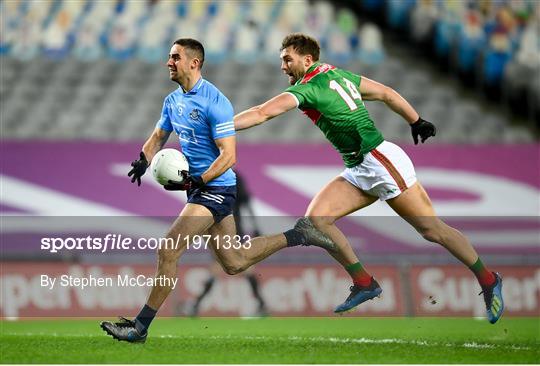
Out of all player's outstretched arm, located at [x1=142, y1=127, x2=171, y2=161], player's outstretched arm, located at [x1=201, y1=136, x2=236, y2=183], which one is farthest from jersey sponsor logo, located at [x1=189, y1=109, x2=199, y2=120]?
player's outstretched arm, located at [x1=142, y1=127, x2=171, y2=161]

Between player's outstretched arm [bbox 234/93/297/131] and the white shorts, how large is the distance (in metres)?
1.06

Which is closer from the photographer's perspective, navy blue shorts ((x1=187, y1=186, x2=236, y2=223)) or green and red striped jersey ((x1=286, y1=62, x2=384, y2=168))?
navy blue shorts ((x1=187, y1=186, x2=236, y2=223))

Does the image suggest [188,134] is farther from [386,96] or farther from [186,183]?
[386,96]

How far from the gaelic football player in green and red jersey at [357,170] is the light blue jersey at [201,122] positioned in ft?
2.61

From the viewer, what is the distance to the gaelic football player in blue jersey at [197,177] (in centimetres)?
945

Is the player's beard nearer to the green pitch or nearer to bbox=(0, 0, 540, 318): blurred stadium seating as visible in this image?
the green pitch

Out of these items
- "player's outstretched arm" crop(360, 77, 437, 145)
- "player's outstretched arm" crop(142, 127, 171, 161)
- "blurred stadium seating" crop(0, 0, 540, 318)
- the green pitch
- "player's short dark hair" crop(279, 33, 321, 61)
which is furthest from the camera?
"blurred stadium seating" crop(0, 0, 540, 318)

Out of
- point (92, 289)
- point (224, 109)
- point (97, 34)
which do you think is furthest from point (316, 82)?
point (97, 34)

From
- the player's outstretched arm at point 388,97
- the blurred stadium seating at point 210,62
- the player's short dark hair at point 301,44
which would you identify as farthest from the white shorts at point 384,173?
the blurred stadium seating at point 210,62

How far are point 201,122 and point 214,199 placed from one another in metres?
0.65

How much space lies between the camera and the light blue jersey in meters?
9.59

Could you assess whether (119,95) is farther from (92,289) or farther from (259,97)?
(92,289)

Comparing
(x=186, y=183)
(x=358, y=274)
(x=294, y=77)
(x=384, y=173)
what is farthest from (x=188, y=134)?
(x=358, y=274)

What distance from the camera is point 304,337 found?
10.9 meters
